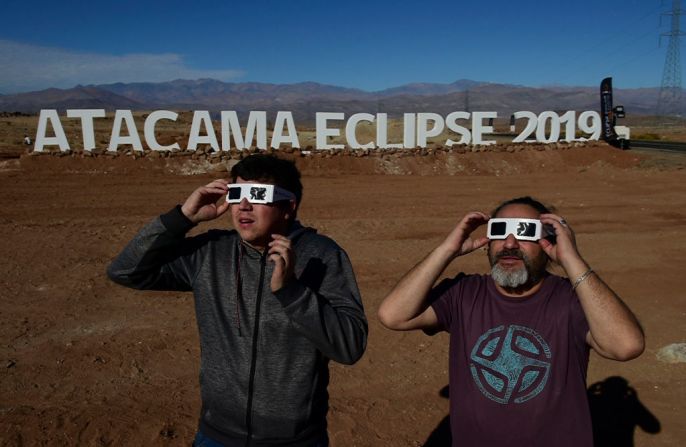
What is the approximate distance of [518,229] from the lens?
8.75 ft

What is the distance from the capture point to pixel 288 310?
2.42 meters

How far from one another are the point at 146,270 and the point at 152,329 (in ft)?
14.6

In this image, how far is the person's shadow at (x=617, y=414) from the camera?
4957mm

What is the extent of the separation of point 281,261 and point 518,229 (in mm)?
1062

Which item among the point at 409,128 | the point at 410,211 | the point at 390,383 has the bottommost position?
the point at 390,383

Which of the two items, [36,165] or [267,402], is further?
[36,165]

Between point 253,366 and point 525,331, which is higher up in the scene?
point 525,331

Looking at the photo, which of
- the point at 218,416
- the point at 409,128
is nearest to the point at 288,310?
the point at 218,416

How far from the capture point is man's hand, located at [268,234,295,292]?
2.38 m

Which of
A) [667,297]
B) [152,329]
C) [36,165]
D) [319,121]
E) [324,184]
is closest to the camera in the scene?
[152,329]

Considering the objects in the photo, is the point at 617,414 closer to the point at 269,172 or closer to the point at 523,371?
the point at 523,371

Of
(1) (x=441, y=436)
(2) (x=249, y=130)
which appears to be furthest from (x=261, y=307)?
(2) (x=249, y=130)

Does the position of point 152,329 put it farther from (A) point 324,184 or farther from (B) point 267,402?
(A) point 324,184

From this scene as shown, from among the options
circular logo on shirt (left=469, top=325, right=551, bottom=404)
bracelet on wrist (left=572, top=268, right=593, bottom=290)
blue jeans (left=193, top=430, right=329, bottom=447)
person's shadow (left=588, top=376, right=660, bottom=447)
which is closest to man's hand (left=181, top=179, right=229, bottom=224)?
blue jeans (left=193, top=430, right=329, bottom=447)
